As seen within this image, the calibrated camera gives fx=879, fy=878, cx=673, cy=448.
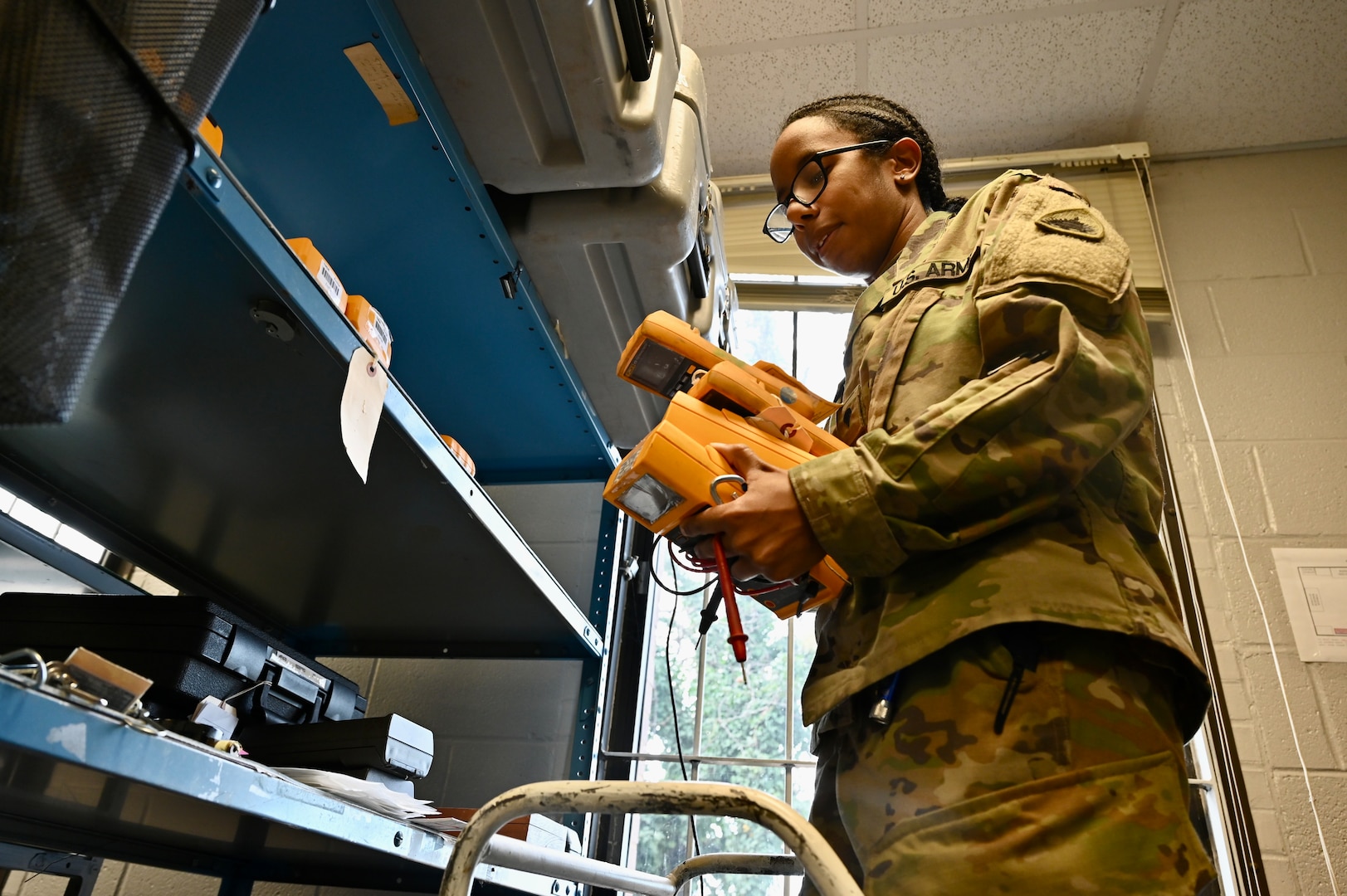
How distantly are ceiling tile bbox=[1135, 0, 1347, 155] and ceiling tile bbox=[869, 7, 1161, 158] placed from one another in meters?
0.10

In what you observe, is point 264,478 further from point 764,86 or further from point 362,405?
point 764,86

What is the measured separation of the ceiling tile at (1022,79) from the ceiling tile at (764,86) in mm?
107

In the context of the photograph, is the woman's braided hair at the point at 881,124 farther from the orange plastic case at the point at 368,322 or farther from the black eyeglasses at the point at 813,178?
the orange plastic case at the point at 368,322

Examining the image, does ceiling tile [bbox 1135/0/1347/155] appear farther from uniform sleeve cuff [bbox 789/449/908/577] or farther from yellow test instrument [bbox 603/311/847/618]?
uniform sleeve cuff [bbox 789/449/908/577]

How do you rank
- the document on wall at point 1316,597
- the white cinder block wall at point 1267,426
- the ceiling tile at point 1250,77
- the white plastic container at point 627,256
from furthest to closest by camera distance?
the ceiling tile at point 1250,77
the document on wall at point 1316,597
the white cinder block wall at point 1267,426
the white plastic container at point 627,256

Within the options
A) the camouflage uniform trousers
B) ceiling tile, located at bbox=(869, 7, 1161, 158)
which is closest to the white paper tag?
the camouflage uniform trousers

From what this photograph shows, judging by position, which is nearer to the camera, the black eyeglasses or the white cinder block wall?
the black eyeglasses

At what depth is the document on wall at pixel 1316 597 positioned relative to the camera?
185 cm

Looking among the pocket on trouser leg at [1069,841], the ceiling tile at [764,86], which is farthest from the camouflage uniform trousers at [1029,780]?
the ceiling tile at [764,86]

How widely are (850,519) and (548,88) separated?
738mm

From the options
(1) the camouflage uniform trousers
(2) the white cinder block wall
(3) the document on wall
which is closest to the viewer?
(1) the camouflage uniform trousers

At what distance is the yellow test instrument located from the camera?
950mm

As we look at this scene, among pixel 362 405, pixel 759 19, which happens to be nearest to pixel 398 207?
pixel 362 405

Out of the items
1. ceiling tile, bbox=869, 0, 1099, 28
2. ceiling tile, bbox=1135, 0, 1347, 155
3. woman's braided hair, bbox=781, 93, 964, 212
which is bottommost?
woman's braided hair, bbox=781, 93, 964, 212
